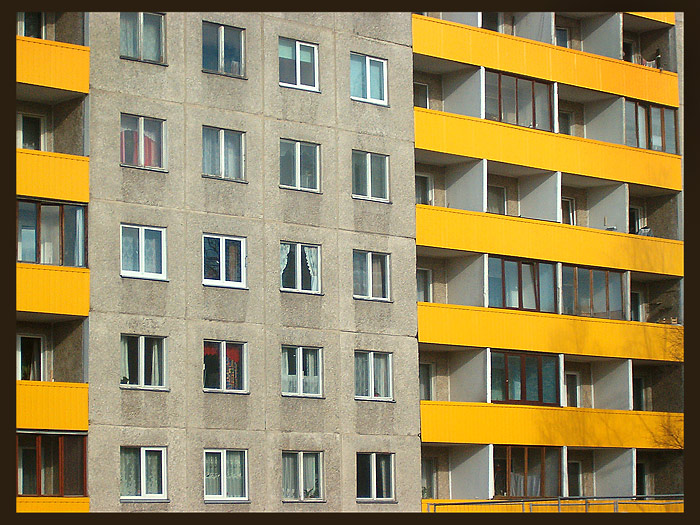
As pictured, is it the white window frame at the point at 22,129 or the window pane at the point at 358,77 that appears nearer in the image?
the white window frame at the point at 22,129

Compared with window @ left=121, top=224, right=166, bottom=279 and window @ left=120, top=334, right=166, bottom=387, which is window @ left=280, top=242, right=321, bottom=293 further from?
window @ left=120, top=334, right=166, bottom=387

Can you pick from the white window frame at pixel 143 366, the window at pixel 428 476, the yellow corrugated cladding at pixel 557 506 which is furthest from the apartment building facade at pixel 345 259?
the yellow corrugated cladding at pixel 557 506

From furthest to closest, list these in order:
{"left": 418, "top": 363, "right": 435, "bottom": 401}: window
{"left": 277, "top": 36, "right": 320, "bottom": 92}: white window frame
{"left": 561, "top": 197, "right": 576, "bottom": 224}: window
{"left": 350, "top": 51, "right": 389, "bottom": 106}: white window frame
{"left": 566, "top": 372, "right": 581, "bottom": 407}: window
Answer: {"left": 561, "top": 197, "right": 576, "bottom": 224}: window < {"left": 566, "top": 372, "right": 581, "bottom": 407}: window < {"left": 418, "top": 363, "right": 435, "bottom": 401}: window < {"left": 350, "top": 51, "right": 389, "bottom": 106}: white window frame < {"left": 277, "top": 36, "right": 320, "bottom": 92}: white window frame

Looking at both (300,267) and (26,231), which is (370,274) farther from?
(26,231)

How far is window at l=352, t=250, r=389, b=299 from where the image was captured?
47.0 meters

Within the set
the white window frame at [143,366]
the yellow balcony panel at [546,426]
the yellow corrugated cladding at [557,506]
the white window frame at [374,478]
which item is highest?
the white window frame at [143,366]

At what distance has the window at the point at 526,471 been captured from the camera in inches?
1949

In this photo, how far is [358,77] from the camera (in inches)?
1891

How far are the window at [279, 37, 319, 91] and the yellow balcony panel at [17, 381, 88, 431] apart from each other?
1223 cm

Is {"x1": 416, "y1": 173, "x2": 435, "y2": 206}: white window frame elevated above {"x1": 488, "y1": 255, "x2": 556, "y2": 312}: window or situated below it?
above

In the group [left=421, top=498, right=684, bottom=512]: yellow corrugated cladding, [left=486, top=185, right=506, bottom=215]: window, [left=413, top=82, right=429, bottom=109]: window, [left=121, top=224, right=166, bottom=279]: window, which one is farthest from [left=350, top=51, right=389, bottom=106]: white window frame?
[left=421, top=498, right=684, bottom=512]: yellow corrugated cladding

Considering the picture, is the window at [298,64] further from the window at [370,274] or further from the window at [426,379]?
the window at [426,379]

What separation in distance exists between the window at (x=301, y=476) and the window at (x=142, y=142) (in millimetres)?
9597

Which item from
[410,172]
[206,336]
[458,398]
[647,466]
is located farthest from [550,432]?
[206,336]
